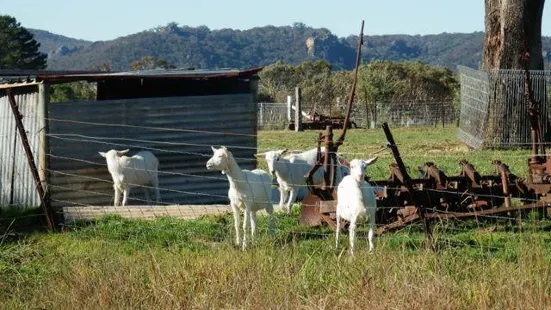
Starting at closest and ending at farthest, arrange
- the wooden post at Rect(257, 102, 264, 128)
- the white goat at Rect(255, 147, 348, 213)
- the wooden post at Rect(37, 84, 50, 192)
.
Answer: the white goat at Rect(255, 147, 348, 213) → the wooden post at Rect(37, 84, 50, 192) → the wooden post at Rect(257, 102, 264, 128)

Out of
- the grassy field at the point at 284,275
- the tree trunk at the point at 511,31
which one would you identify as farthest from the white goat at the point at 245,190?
the tree trunk at the point at 511,31

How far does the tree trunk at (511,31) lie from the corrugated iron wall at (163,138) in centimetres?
1144

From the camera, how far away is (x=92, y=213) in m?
15.5

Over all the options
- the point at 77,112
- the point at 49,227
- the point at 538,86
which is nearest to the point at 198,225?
the point at 49,227

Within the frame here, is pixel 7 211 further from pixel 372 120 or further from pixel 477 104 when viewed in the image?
pixel 372 120

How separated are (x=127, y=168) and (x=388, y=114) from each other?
4028 cm

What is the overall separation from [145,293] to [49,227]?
17.0 feet

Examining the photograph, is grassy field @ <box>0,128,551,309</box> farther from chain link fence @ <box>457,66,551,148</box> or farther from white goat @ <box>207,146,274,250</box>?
chain link fence @ <box>457,66,551,148</box>

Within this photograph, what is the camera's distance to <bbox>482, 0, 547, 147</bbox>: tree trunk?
28203 mm

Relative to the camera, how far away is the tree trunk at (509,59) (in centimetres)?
2820

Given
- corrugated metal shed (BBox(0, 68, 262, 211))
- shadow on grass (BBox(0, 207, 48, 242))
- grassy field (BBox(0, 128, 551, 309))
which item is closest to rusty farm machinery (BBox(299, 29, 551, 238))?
grassy field (BBox(0, 128, 551, 309))

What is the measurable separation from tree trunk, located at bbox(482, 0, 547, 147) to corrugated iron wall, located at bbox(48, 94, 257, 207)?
37.5ft

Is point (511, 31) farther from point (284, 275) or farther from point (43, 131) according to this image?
point (284, 275)

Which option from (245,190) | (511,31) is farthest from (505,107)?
(245,190)
